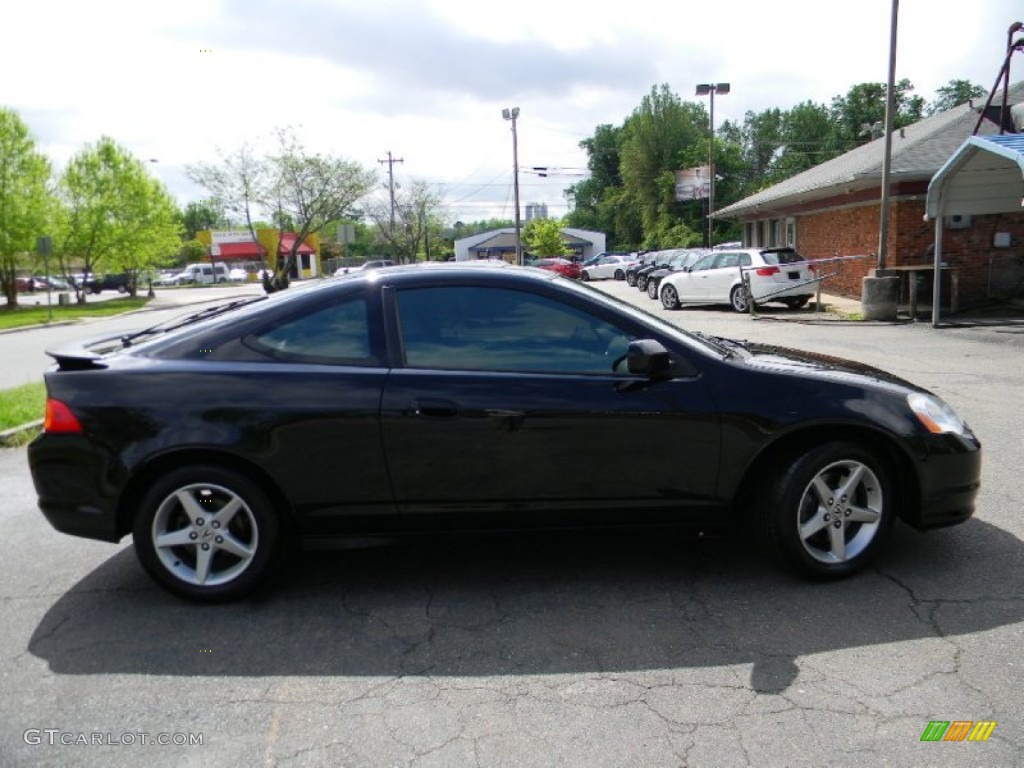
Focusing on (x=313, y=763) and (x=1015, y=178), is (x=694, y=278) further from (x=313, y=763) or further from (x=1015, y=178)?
(x=313, y=763)

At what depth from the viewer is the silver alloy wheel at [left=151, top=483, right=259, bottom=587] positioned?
143 inches

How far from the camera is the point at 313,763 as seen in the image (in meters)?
2.59

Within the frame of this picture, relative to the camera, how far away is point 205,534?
3.65 metres

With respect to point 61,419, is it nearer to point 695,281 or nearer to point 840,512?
point 840,512

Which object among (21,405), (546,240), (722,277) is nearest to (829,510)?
(21,405)

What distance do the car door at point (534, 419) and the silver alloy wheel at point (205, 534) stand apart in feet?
2.46

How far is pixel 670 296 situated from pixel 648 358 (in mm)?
18552

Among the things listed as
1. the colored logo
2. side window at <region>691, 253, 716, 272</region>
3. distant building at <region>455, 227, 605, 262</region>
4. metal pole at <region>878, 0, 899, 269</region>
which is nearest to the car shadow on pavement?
the colored logo

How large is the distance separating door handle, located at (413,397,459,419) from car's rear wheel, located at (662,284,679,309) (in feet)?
60.8

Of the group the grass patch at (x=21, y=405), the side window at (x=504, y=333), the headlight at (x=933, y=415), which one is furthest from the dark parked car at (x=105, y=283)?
the headlight at (x=933, y=415)

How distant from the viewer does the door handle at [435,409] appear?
359 cm

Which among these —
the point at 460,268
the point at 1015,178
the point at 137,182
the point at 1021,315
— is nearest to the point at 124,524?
the point at 460,268

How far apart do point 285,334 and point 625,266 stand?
42627mm

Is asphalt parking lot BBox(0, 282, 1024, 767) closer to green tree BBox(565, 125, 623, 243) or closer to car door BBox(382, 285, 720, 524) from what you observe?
car door BBox(382, 285, 720, 524)
